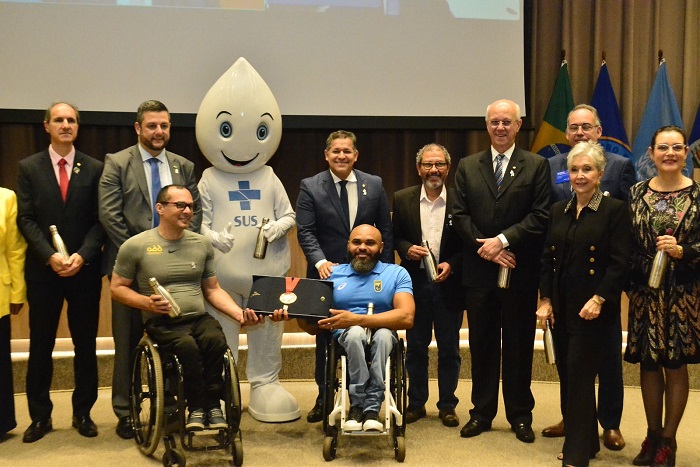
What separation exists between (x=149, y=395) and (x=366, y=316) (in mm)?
1052

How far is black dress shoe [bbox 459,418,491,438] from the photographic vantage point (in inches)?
158

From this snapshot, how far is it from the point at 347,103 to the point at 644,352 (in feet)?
10.7

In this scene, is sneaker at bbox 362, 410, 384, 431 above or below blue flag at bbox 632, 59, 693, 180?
below

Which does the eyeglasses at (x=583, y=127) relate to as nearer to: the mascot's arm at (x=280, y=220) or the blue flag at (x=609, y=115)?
the mascot's arm at (x=280, y=220)

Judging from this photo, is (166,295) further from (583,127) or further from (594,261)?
(583,127)

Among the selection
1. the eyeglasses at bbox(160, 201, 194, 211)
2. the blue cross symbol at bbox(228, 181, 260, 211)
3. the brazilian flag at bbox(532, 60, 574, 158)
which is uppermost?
the brazilian flag at bbox(532, 60, 574, 158)

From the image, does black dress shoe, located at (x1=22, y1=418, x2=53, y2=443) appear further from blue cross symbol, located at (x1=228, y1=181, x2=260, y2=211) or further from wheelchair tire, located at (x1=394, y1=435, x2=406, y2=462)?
wheelchair tire, located at (x1=394, y1=435, x2=406, y2=462)

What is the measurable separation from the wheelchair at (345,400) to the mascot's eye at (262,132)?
1311mm

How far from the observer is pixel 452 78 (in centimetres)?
614

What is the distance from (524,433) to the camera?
3.95 meters

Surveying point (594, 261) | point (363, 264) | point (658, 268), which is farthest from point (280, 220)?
point (658, 268)

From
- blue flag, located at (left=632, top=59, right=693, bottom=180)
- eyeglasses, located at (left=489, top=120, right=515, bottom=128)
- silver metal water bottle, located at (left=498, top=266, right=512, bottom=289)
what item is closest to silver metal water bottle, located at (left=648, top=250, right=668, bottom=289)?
silver metal water bottle, located at (left=498, top=266, right=512, bottom=289)

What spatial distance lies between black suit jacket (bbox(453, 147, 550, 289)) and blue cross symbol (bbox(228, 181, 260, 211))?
1.15 meters

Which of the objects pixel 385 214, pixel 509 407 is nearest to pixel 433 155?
pixel 385 214
